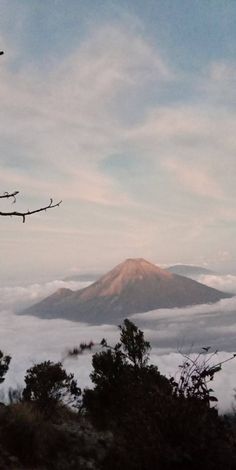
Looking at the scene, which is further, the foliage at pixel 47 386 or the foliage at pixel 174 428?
the foliage at pixel 47 386

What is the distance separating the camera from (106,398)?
23.1 m

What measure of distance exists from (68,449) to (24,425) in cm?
155

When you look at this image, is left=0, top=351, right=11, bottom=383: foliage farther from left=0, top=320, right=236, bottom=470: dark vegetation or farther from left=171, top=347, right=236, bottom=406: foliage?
left=171, top=347, right=236, bottom=406: foliage

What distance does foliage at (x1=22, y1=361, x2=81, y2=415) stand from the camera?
22.9 metres

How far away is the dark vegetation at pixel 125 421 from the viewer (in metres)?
7.31

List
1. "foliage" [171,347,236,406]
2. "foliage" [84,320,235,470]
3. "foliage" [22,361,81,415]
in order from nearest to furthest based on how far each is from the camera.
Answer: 1. "foliage" [84,320,235,470]
2. "foliage" [171,347,236,406]
3. "foliage" [22,361,81,415]

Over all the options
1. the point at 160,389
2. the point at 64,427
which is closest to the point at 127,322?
the point at 64,427

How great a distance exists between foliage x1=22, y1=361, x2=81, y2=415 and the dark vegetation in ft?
0.14

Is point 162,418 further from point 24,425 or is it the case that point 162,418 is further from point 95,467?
A: point 24,425

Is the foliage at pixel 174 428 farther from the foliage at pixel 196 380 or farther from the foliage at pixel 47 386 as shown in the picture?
the foliage at pixel 47 386

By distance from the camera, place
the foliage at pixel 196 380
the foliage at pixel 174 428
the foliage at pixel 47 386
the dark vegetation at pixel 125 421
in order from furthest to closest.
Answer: the foliage at pixel 47 386
the foliage at pixel 196 380
the dark vegetation at pixel 125 421
the foliage at pixel 174 428

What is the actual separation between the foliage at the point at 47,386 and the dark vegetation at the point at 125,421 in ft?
0.14

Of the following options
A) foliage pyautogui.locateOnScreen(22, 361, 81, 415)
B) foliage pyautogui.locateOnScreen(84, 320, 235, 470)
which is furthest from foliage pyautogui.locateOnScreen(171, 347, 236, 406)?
foliage pyautogui.locateOnScreen(22, 361, 81, 415)

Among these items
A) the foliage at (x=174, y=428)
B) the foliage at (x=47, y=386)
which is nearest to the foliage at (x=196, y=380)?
the foliage at (x=174, y=428)
